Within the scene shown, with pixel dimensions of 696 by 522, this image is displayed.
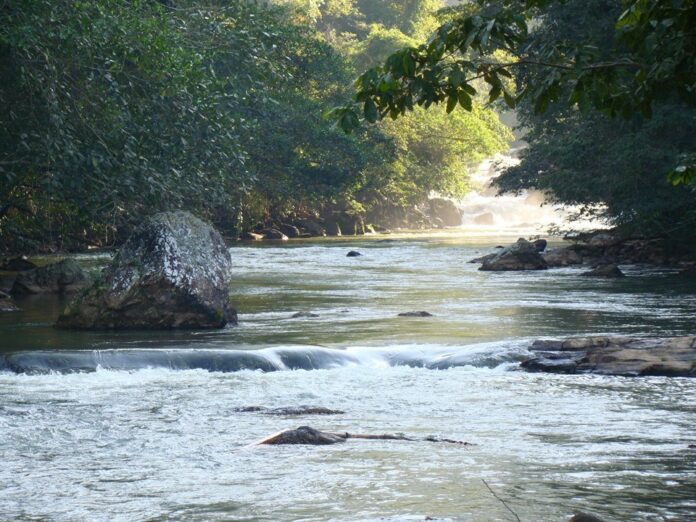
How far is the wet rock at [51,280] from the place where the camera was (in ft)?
68.0

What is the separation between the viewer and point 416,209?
68.0 metres

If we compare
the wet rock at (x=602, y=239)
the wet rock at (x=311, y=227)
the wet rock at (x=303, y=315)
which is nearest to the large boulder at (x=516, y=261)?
the wet rock at (x=602, y=239)

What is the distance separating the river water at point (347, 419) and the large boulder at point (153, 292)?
546 millimetres

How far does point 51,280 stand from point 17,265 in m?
6.02

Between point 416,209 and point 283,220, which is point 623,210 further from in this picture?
point 416,209

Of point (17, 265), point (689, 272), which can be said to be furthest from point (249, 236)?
point (689, 272)

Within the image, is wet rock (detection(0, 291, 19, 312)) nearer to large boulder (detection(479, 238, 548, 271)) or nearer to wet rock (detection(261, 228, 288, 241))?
large boulder (detection(479, 238, 548, 271))

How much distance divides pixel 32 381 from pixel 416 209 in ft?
188

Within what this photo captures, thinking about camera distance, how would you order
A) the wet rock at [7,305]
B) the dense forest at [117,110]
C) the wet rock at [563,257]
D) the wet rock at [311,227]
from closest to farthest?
1. the dense forest at [117,110]
2. the wet rock at [7,305]
3. the wet rock at [563,257]
4. the wet rock at [311,227]

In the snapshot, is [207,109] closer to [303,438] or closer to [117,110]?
[117,110]

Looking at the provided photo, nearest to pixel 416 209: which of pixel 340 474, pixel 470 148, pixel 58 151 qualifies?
pixel 470 148

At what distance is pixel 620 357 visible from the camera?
11.6 meters

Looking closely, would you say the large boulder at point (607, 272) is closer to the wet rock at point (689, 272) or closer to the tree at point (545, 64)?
the wet rock at point (689, 272)

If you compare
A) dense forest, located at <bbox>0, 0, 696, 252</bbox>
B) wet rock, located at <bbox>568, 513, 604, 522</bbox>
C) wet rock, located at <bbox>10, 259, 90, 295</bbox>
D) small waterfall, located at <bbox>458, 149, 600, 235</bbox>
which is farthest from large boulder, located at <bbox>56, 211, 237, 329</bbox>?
small waterfall, located at <bbox>458, 149, 600, 235</bbox>
